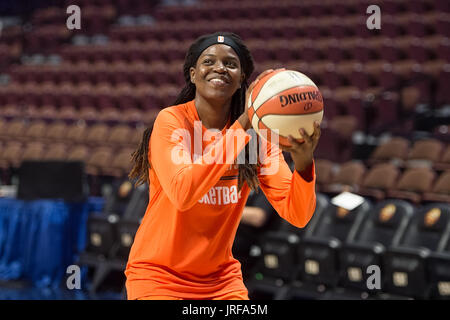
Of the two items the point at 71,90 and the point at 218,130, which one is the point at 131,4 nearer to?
the point at 71,90

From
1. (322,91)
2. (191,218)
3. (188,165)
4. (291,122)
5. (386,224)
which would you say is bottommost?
(386,224)

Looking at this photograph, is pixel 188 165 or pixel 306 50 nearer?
pixel 188 165

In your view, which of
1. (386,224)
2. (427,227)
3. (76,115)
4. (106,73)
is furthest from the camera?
(106,73)

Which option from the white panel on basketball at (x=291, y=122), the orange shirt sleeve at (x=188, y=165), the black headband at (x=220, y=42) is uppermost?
the black headband at (x=220, y=42)

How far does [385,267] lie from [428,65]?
16.1ft

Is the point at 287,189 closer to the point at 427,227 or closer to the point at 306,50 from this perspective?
the point at 427,227

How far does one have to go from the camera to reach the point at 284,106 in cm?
181

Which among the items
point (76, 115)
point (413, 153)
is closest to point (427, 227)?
point (413, 153)

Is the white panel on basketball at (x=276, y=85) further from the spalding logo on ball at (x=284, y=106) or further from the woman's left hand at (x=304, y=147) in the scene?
the woman's left hand at (x=304, y=147)

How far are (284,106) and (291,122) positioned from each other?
0.05 m

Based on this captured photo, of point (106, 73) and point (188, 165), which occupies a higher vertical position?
point (106, 73)

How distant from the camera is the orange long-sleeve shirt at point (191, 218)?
1.97m

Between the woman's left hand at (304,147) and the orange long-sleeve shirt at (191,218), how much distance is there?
2.1 inches

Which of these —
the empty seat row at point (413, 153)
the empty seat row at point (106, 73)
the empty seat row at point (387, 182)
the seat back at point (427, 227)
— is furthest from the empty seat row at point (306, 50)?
the seat back at point (427, 227)
